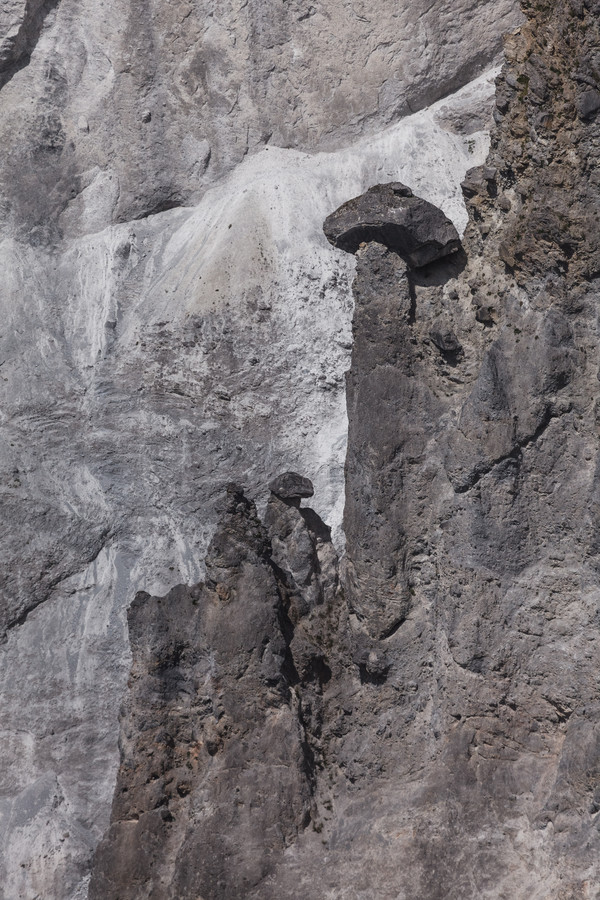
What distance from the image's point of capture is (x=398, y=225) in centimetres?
1070

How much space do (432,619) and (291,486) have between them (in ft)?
6.97

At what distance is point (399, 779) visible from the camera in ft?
34.4

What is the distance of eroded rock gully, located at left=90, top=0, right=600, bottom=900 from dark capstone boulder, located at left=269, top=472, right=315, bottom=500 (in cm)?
5

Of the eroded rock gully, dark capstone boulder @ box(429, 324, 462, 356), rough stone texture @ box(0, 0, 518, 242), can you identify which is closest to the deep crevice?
rough stone texture @ box(0, 0, 518, 242)

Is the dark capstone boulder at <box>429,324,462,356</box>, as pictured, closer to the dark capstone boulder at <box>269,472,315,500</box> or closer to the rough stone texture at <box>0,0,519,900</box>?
the dark capstone boulder at <box>269,472,315,500</box>

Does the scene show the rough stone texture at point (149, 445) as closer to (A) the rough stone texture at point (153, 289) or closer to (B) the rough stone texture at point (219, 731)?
(A) the rough stone texture at point (153, 289)

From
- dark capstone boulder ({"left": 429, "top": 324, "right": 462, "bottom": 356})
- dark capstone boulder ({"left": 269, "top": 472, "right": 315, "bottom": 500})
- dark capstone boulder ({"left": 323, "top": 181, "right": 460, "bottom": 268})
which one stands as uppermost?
dark capstone boulder ({"left": 323, "top": 181, "right": 460, "bottom": 268})

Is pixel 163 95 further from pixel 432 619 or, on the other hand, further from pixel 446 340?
pixel 432 619

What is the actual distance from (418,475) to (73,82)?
790 cm

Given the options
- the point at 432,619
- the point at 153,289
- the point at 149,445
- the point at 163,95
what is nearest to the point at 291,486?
the point at 432,619

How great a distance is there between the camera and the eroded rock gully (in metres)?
9.66

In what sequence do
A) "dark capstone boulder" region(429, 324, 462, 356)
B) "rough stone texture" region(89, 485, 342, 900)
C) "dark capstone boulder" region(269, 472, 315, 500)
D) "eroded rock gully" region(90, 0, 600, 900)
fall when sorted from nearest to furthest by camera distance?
"eroded rock gully" region(90, 0, 600, 900) < "rough stone texture" region(89, 485, 342, 900) < "dark capstone boulder" region(429, 324, 462, 356) < "dark capstone boulder" region(269, 472, 315, 500)

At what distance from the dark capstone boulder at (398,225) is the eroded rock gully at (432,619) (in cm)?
12

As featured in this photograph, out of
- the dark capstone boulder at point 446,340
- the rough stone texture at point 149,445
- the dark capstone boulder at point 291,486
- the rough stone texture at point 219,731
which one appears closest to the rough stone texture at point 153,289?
the rough stone texture at point 149,445
